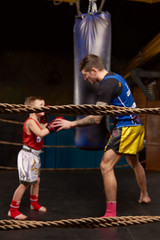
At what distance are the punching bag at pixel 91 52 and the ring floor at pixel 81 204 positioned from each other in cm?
48

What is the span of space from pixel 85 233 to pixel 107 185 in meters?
0.30

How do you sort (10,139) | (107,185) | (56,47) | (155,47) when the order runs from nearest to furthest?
(107,185) → (10,139) → (155,47) → (56,47)

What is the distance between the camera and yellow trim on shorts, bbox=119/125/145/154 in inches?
57.5

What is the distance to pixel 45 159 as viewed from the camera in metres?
3.84

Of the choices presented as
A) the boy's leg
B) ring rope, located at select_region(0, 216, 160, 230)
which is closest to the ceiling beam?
the boy's leg

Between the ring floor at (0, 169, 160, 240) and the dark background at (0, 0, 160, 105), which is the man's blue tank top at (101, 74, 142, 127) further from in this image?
the dark background at (0, 0, 160, 105)

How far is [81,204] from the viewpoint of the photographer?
1808 mm

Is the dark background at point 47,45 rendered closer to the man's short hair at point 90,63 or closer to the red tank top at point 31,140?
the red tank top at point 31,140

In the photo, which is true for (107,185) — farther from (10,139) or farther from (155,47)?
(155,47)

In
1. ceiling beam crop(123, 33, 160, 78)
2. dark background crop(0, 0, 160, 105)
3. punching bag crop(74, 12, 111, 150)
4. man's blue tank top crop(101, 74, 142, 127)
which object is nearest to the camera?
man's blue tank top crop(101, 74, 142, 127)

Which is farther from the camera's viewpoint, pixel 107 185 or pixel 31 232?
pixel 107 185

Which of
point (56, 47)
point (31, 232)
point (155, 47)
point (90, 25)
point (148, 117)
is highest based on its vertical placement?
point (56, 47)

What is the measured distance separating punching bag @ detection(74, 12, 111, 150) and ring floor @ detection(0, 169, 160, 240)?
48 centimetres

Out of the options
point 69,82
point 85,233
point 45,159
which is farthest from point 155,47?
point 85,233
